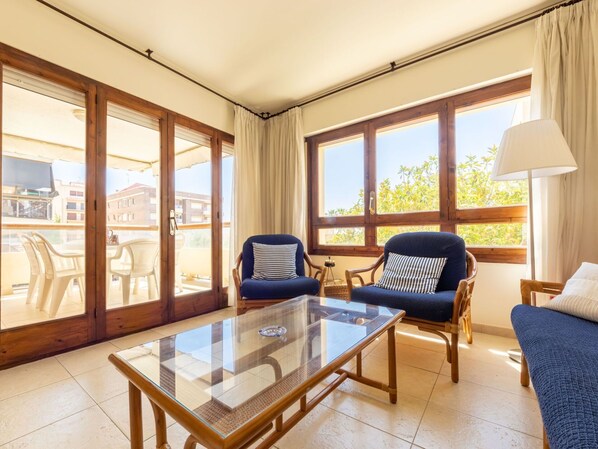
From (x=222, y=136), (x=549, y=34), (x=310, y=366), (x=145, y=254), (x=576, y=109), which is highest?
(x=549, y=34)

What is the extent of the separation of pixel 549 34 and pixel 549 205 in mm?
1307

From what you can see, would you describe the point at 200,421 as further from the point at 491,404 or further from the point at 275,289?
the point at 275,289

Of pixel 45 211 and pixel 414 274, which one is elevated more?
pixel 45 211

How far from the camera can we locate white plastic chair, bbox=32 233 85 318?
207cm

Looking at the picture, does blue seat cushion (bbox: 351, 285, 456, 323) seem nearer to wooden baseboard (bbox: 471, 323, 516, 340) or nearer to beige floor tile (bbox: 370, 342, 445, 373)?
beige floor tile (bbox: 370, 342, 445, 373)

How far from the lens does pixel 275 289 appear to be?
2.31 m

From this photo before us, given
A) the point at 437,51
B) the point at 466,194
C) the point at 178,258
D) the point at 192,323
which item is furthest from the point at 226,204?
the point at 437,51

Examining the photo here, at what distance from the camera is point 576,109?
6.44 feet

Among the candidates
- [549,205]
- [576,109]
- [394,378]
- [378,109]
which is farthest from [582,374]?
[378,109]

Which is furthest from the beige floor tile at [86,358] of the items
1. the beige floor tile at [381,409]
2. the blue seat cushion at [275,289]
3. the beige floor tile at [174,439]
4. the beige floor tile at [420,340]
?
the beige floor tile at [420,340]

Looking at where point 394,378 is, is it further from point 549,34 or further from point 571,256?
point 549,34

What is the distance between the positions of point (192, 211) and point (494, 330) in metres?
3.17

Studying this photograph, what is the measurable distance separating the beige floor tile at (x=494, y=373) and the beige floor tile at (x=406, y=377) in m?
0.15

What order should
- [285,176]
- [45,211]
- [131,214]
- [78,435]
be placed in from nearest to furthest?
[78,435] → [45,211] → [131,214] → [285,176]
